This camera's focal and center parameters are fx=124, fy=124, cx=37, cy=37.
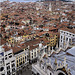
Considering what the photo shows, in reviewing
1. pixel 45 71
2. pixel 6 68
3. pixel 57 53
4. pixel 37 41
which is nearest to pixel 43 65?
pixel 45 71

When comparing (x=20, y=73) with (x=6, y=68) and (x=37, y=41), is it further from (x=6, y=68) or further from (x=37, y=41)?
(x=37, y=41)

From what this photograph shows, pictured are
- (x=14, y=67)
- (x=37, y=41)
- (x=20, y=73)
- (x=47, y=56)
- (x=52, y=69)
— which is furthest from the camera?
(x=37, y=41)

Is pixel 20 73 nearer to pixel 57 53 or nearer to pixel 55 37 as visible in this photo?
pixel 57 53

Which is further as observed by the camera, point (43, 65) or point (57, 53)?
point (57, 53)

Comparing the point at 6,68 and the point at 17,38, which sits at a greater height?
the point at 17,38

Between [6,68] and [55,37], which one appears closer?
[6,68]

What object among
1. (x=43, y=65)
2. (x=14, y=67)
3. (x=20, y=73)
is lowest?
(x=20, y=73)

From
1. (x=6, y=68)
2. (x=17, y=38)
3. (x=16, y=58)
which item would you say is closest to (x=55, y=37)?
(x=17, y=38)

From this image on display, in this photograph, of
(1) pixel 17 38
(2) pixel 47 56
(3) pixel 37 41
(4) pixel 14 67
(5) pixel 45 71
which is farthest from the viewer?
(1) pixel 17 38

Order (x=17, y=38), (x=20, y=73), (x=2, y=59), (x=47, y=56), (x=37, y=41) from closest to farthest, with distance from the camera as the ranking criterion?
(x=47, y=56) → (x=2, y=59) → (x=20, y=73) → (x=37, y=41) → (x=17, y=38)
